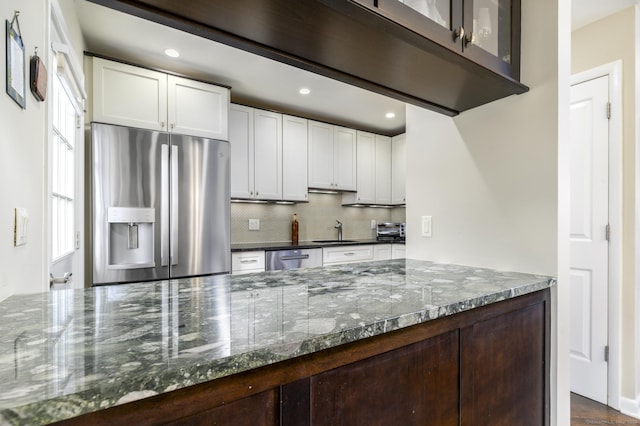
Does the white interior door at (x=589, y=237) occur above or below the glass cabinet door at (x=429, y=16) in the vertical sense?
below

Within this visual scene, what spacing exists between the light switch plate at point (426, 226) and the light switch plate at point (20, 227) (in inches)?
67.9

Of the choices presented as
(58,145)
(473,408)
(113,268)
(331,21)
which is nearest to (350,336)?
(473,408)

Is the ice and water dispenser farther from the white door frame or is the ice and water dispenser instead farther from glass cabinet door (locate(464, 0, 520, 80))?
the white door frame

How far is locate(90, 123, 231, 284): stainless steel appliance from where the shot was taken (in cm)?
236

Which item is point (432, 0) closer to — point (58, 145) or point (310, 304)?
point (310, 304)

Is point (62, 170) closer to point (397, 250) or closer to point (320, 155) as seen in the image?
point (320, 155)

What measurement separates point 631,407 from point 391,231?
2806 mm

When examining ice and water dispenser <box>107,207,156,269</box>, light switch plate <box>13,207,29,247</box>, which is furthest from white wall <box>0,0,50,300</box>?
ice and water dispenser <box>107,207,156,269</box>

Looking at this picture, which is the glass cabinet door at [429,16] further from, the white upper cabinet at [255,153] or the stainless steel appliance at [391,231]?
the stainless steel appliance at [391,231]

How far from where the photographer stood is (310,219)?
425 cm

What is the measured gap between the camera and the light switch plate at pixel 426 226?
1.80m

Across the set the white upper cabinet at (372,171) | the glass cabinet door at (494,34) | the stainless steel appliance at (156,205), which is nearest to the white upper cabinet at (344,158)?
the white upper cabinet at (372,171)

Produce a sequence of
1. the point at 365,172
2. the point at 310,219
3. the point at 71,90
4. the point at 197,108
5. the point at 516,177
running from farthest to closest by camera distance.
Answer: the point at 365,172 → the point at 310,219 → the point at 197,108 → the point at 71,90 → the point at 516,177

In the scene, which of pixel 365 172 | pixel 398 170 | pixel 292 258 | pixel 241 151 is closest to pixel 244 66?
pixel 241 151
